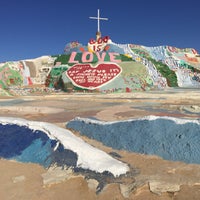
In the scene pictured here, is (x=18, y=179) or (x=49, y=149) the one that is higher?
(x=49, y=149)

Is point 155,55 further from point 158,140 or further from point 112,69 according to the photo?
point 158,140

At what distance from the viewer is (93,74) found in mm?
35906

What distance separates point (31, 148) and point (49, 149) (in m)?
0.84

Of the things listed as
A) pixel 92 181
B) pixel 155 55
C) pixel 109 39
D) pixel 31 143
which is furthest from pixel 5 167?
pixel 155 55

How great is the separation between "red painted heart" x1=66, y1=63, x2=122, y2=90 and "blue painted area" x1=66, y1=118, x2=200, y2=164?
84.4 feet

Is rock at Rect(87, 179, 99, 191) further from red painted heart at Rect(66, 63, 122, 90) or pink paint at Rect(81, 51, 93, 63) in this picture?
pink paint at Rect(81, 51, 93, 63)

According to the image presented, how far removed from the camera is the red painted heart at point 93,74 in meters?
35.3

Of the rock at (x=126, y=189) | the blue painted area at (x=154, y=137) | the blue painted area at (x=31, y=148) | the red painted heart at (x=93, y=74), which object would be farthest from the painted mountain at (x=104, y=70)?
the rock at (x=126, y=189)

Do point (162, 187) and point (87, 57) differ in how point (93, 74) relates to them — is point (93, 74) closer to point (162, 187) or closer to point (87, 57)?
point (87, 57)

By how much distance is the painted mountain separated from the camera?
3535 centimetres

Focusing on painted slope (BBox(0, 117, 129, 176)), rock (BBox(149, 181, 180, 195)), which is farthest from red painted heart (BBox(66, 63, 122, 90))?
rock (BBox(149, 181, 180, 195))

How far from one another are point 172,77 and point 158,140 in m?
36.4

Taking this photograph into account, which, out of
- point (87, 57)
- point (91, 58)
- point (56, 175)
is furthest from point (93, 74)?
point (56, 175)

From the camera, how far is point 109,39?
50.5m
